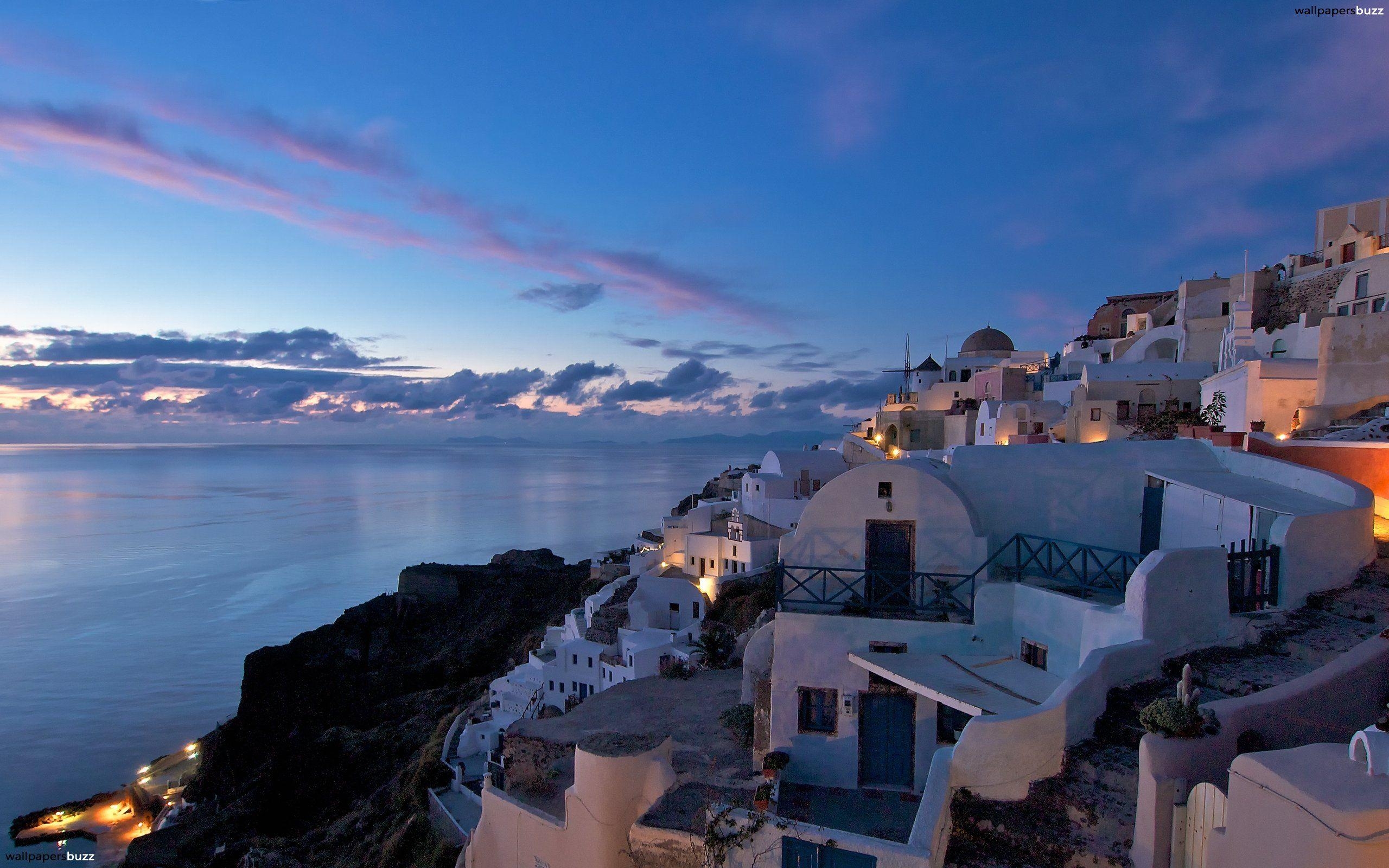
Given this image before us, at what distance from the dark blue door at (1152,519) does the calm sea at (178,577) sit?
3711 cm

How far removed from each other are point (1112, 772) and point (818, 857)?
2.86 m


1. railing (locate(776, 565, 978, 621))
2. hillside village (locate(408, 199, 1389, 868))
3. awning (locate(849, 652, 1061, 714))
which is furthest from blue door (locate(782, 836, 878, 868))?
railing (locate(776, 565, 978, 621))

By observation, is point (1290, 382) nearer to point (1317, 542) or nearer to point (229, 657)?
point (1317, 542)

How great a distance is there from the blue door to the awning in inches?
75.8

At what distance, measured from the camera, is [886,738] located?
923cm

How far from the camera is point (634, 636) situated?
24.2 metres

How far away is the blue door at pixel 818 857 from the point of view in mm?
6566

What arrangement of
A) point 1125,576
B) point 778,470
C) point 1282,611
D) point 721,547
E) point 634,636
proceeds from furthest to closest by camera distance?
point 778,470 → point 721,547 → point 634,636 → point 1125,576 → point 1282,611

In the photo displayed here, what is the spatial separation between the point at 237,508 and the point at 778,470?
10330cm

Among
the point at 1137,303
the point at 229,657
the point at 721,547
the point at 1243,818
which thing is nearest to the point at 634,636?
the point at 721,547

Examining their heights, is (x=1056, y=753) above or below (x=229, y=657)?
above

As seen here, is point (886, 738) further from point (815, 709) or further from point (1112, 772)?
point (1112, 772)

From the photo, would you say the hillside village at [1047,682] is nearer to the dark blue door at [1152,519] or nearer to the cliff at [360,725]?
the dark blue door at [1152,519]

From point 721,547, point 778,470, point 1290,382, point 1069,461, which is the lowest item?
point 721,547
